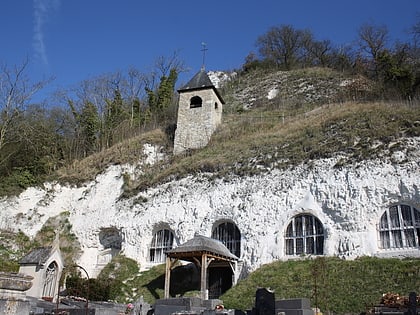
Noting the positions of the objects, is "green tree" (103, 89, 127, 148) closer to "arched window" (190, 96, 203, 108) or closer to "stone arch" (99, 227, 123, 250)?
"arched window" (190, 96, 203, 108)

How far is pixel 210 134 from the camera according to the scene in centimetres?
2864

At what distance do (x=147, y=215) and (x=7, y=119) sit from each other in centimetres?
1427

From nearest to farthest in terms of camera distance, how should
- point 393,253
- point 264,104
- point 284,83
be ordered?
1. point 393,253
2. point 264,104
3. point 284,83

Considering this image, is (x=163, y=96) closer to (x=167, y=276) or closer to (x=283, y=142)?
(x=283, y=142)

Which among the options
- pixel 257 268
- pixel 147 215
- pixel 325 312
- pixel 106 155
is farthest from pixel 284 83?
pixel 325 312

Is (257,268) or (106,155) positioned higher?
(106,155)

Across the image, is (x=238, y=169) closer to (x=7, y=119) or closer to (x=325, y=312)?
(x=325, y=312)

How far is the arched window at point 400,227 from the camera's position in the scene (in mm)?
16281

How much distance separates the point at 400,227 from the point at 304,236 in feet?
13.4

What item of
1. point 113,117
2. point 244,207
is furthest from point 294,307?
point 113,117

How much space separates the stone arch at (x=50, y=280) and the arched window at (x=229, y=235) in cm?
779

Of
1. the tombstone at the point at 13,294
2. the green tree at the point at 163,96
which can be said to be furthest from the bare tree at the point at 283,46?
the tombstone at the point at 13,294

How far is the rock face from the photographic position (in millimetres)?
17203

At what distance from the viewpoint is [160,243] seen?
73.2 ft
